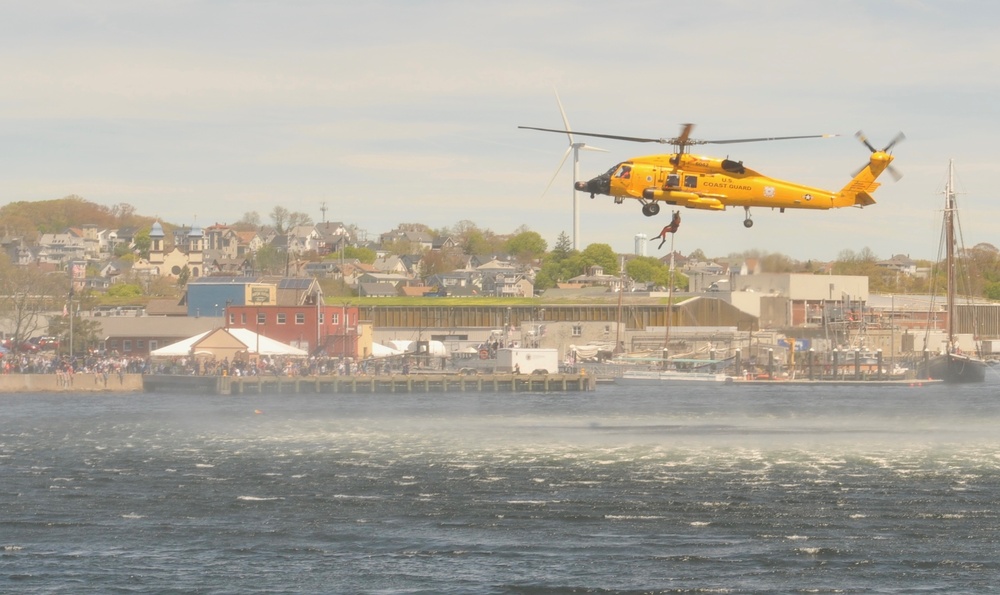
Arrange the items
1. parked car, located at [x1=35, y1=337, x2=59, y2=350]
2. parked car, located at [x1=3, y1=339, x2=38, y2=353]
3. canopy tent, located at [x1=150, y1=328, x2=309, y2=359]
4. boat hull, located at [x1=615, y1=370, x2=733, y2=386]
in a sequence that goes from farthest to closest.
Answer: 1. parked car, located at [x1=35, y1=337, x2=59, y2=350]
2. parked car, located at [x1=3, y1=339, x2=38, y2=353]
3. boat hull, located at [x1=615, y1=370, x2=733, y2=386]
4. canopy tent, located at [x1=150, y1=328, x2=309, y2=359]

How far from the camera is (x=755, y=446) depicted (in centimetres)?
6950

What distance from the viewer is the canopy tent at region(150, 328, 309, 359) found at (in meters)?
112

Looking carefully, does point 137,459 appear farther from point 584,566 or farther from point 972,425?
point 972,425

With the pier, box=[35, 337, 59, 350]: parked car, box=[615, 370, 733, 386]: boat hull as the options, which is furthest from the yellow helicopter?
box=[35, 337, 59, 350]: parked car

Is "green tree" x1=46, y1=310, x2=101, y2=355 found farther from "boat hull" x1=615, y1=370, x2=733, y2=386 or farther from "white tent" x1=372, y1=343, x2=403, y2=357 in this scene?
"boat hull" x1=615, y1=370, x2=733, y2=386

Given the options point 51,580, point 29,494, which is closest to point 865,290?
point 29,494

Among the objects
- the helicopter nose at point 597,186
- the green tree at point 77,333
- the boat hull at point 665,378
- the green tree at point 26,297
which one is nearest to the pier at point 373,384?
the boat hull at point 665,378

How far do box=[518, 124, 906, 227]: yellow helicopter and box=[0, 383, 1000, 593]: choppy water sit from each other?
32.4 ft

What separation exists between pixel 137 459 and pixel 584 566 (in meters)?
30.9

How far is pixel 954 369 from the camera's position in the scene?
131 metres

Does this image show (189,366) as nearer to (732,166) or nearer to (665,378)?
(665,378)

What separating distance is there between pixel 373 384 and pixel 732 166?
71.6 m

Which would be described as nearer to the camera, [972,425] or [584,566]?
[584,566]

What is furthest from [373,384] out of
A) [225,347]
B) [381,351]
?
[381,351]
